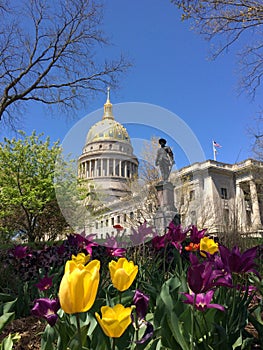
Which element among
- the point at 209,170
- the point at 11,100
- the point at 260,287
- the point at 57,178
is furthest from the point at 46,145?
the point at 209,170

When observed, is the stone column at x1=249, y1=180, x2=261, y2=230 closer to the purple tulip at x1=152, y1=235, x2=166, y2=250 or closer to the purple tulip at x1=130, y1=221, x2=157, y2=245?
the purple tulip at x1=130, y1=221, x2=157, y2=245

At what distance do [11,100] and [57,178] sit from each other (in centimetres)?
744

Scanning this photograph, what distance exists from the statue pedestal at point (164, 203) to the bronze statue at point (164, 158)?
0.64 ft

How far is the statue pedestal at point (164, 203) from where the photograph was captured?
5339 millimetres

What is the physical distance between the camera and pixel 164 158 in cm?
465

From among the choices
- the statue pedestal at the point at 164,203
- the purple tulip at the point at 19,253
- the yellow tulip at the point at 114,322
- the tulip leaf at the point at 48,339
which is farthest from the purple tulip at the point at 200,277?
the statue pedestal at the point at 164,203

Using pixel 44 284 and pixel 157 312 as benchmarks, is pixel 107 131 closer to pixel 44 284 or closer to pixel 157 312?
pixel 44 284

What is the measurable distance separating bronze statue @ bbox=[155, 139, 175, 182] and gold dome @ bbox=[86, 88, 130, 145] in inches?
19.5

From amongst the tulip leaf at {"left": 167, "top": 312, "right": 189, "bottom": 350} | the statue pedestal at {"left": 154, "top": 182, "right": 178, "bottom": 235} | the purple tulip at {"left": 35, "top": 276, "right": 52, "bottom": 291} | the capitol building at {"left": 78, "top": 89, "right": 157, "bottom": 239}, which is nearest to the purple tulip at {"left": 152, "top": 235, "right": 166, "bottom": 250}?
the capitol building at {"left": 78, "top": 89, "right": 157, "bottom": 239}

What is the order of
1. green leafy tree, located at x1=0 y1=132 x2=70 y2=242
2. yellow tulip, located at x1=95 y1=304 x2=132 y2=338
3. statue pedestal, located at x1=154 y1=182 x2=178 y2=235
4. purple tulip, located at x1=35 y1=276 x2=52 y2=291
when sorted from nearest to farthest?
yellow tulip, located at x1=95 y1=304 x2=132 y2=338, purple tulip, located at x1=35 y1=276 x2=52 y2=291, statue pedestal, located at x1=154 y1=182 x2=178 y2=235, green leafy tree, located at x1=0 y1=132 x2=70 y2=242

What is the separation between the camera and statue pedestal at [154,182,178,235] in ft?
17.5

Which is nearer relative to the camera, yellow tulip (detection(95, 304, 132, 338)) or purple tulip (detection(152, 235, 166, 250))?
yellow tulip (detection(95, 304, 132, 338))

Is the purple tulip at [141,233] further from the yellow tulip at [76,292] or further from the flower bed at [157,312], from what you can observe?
the yellow tulip at [76,292]

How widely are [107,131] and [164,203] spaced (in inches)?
85.6
